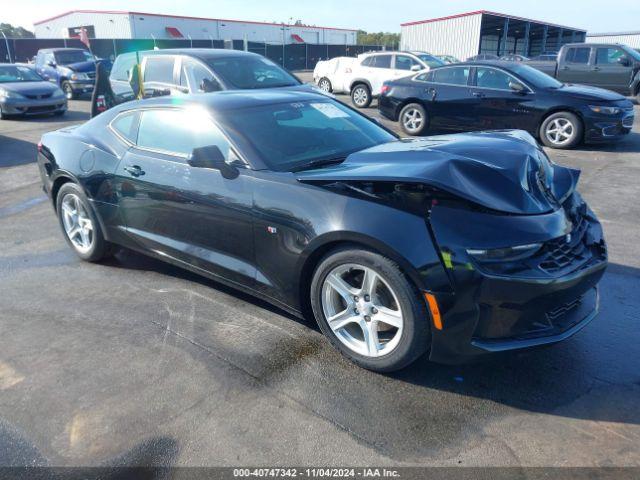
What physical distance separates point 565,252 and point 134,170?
120 inches

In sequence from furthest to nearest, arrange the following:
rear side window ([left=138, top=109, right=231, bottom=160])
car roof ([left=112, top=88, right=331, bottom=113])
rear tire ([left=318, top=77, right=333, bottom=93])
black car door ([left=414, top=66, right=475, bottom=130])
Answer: rear tire ([left=318, top=77, right=333, bottom=93]) → black car door ([left=414, top=66, right=475, bottom=130]) → car roof ([left=112, top=88, right=331, bottom=113]) → rear side window ([left=138, top=109, right=231, bottom=160])

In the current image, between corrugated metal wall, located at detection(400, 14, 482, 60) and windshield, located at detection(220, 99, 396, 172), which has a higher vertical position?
corrugated metal wall, located at detection(400, 14, 482, 60)

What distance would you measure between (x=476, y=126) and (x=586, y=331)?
6.93 meters

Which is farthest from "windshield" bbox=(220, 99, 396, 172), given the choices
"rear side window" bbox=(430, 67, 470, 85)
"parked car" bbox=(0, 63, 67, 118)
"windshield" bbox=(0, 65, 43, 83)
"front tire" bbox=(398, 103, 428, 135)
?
"windshield" bbox=(0, 65, 43, 83)

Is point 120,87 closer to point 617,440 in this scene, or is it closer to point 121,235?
point 121,235

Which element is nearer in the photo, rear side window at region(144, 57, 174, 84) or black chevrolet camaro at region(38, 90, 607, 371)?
black chevrolet camaro at region(38, 90, 607, 371)

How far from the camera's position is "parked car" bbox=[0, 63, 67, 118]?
1312 cm

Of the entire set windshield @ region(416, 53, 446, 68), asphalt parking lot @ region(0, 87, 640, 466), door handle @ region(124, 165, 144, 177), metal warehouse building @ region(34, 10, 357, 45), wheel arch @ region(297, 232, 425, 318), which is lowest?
asphalt parking lot @ region(0, 87, 640, 466)

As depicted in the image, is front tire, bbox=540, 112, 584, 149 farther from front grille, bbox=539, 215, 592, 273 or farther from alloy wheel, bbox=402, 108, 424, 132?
front grille, bbox=539, 215, 592, 273

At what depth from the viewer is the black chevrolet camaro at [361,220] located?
8.31 ft

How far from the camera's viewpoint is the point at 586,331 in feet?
10.8

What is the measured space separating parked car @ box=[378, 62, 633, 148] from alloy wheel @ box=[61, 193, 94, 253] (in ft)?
23.9

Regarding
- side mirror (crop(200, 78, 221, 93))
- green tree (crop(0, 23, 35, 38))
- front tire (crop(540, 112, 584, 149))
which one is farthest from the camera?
green tree (crop(0, 23, 35, 38))

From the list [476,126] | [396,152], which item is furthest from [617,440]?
[476,126]
